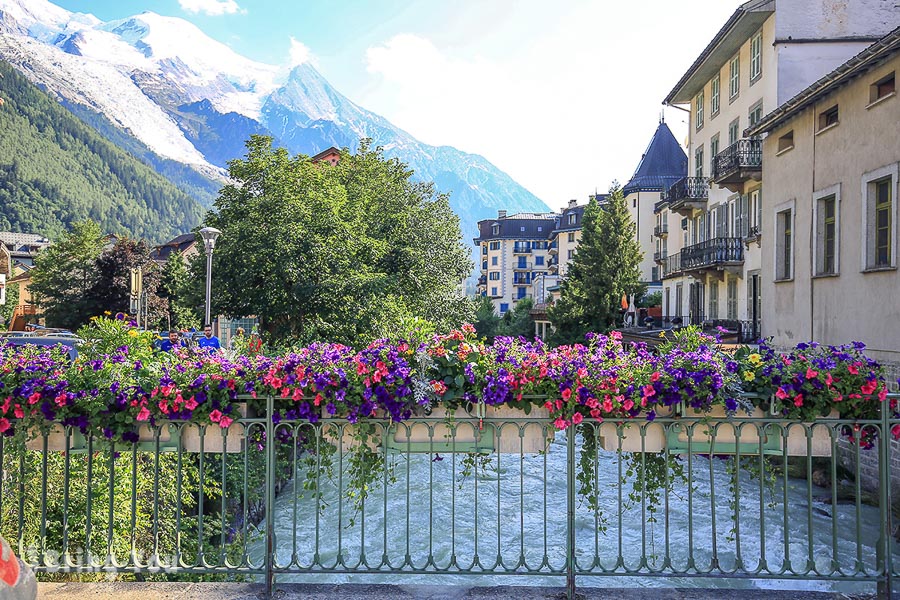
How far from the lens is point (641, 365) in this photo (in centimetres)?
455

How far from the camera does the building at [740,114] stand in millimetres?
22562

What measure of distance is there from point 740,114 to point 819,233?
9.99 m

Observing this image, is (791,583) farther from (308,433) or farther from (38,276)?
(38,276)

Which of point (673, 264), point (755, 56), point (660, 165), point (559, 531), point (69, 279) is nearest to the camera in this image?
point (559, 531)

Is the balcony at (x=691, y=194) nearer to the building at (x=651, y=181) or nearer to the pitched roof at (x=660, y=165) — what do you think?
the building at (x=651, y=181)

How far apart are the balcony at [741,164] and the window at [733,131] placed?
135cm

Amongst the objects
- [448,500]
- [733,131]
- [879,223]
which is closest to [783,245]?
[879,223]

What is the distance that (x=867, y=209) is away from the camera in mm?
15352

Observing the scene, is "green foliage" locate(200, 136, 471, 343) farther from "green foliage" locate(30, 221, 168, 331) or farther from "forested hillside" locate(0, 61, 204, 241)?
"forested hillside" locate(0, 61, 204, 241)

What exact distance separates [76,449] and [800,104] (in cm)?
1840

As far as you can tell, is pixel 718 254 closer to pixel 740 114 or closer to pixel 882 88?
pixel 740 114

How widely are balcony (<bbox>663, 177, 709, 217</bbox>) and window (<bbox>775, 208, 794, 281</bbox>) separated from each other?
35.7 feet

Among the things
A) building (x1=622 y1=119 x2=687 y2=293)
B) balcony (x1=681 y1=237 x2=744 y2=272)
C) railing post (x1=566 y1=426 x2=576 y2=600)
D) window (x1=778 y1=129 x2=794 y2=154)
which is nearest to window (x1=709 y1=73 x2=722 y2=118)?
balcony (x1=681 y1=237 x2=744 y2=272)

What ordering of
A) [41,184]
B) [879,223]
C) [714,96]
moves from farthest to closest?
[41,184] < [714,96] < [879,223]
